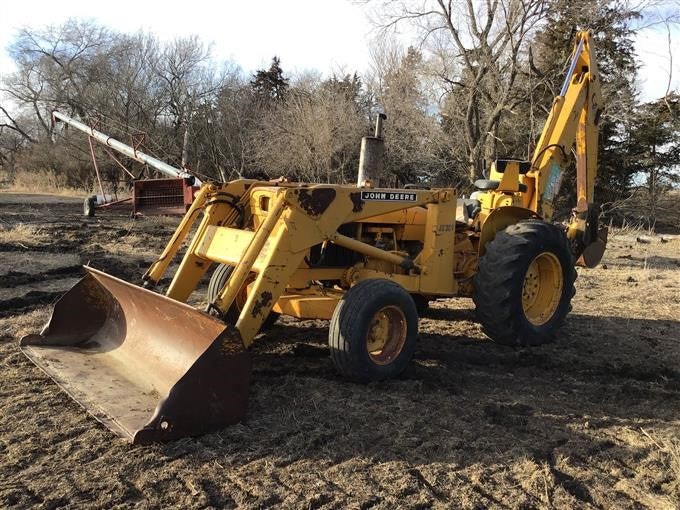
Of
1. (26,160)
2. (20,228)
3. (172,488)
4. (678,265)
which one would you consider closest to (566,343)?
(172,488)

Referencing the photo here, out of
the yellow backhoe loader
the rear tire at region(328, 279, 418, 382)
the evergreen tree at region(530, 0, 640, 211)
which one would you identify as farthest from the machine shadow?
the evergreen tree at region(530, 0, 640, 211)

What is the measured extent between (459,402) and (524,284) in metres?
2.05

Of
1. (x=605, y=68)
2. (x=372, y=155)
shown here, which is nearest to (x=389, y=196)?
(x=372, y=155)

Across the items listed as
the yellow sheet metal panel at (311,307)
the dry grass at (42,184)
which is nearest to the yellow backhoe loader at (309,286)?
the yellow sheet metal panel at (311,307)

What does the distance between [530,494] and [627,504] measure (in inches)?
19.6

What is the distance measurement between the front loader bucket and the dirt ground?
135 mm

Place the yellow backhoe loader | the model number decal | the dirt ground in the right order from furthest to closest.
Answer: the model number decal < the yellow backhoe loader < the dirt ground

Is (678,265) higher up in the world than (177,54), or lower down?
lower down

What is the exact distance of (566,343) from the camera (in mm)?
6254

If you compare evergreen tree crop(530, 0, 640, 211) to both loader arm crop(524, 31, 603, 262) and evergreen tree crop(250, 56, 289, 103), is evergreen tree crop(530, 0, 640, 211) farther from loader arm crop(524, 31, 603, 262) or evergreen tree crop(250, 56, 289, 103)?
evergreen tree crop(250, 56, 289, 103)

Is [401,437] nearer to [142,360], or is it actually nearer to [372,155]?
[142,360]

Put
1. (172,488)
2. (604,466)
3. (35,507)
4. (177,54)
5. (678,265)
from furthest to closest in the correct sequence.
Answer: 1. (177,54)
2. (678,265)
3. (604,466)
4. (172,488)
5. (35,507)

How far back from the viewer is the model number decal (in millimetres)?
→ 5044

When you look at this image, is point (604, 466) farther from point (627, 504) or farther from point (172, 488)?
point (172, 488)
